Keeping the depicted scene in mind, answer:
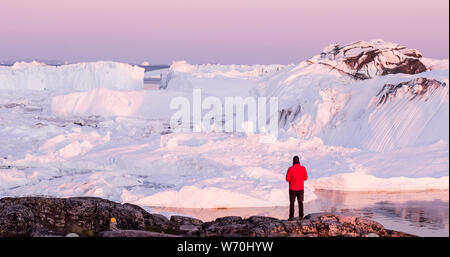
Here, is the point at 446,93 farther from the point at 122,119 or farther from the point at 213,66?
the point at 213,66

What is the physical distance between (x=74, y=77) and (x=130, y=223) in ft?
133

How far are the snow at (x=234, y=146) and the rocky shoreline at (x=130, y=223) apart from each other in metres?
Result: 6.38

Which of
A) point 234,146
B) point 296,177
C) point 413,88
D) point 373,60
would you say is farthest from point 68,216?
point 373,60

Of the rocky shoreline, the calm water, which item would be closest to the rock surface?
the calm water

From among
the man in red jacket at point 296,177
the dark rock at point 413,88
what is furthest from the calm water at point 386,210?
the dark rock at point 413,88

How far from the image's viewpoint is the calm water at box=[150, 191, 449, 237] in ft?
48.9

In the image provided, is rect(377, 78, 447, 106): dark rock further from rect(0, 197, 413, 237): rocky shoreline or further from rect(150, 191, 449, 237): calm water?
rect(0, 197, 413, 237): rocky shoreline

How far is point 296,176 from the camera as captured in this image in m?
9.50

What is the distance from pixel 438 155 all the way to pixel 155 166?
9.14m

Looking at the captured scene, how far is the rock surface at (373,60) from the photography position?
35.8 meters

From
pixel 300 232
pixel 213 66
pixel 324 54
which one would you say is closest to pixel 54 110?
pixel 324 54

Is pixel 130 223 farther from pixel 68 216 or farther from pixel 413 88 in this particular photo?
pixel 413 88

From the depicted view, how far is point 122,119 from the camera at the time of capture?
3369 centimetres

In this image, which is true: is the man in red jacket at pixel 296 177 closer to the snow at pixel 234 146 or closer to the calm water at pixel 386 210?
the calm water at pixel 386 210
